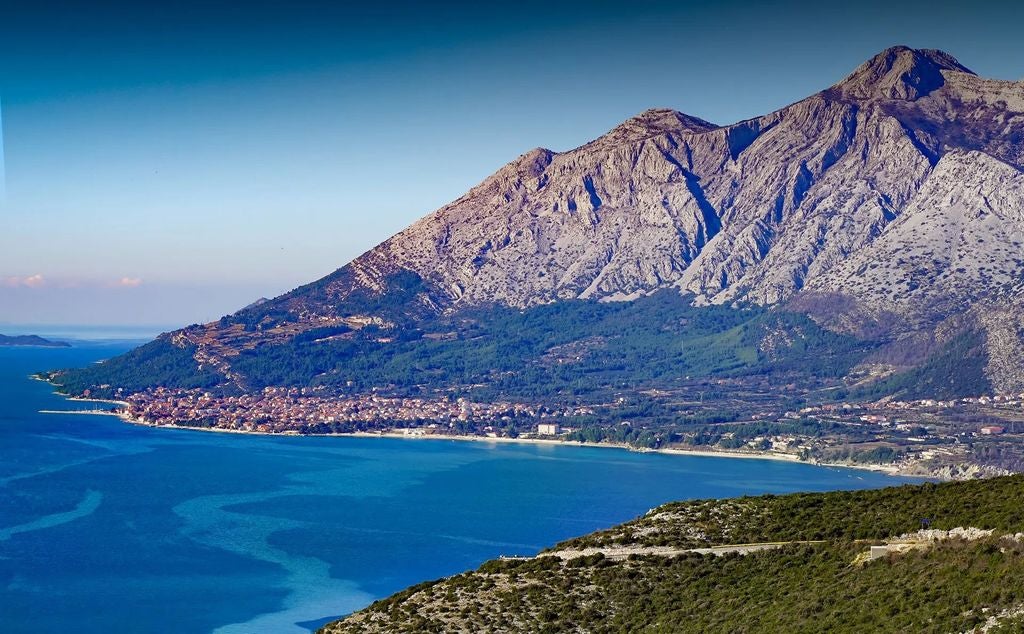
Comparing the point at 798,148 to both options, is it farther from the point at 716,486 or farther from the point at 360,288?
the point at 716,486

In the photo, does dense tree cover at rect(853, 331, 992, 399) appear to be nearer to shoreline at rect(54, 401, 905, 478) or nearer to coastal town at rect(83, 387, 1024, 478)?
coastal town at rect(83, 387, 1024, 478)

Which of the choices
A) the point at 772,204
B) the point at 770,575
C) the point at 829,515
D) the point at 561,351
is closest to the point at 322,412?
the point at 561,351

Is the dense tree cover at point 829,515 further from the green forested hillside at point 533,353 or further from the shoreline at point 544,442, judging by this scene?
the green forested hillside at point 533,353

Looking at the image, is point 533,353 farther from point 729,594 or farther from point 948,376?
point 729,594

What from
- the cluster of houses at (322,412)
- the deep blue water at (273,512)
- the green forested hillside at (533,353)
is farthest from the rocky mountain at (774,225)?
the deep blue water at (273,512)

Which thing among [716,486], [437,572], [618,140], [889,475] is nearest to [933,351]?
[889,475]
